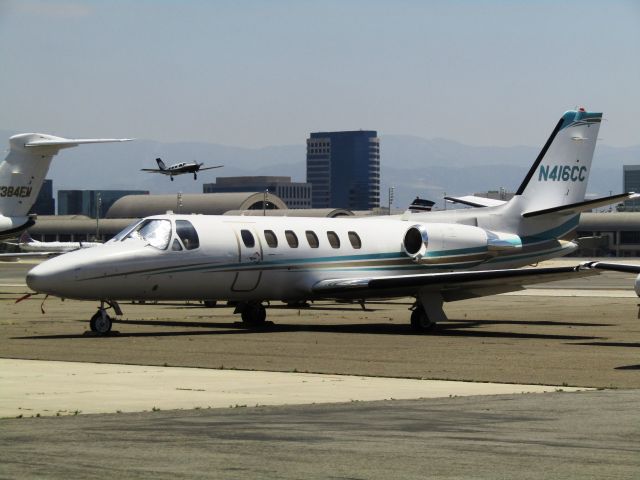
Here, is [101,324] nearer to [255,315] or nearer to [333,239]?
[255,315]

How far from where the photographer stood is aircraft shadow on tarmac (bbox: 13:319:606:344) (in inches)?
1162

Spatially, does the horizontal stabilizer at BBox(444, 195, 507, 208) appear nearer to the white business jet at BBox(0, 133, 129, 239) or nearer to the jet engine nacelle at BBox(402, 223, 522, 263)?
the jet engine nacelle at BBox(402, 223, 522, 263)

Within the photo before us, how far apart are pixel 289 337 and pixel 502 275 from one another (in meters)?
5.49

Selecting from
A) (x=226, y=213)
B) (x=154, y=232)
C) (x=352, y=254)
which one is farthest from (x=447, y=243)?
(x=226, y=213)

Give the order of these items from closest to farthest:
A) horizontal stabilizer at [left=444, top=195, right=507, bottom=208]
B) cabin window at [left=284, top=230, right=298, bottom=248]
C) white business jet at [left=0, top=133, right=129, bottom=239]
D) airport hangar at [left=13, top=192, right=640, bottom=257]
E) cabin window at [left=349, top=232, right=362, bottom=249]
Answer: cabin window at [left=284, top=230, right=298, bottom=248] < cabin window at [left=349, top=232, right=362, bottom=249] < horizontal stabilizer at [left=444, top=195, right=507, bottom=208] < white business jet at [left=0, top=133, right=129, bottom=239] < airport hangar at [left=13, top=192, right=640, bottom=257]

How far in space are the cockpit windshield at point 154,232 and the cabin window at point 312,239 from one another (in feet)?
14.4

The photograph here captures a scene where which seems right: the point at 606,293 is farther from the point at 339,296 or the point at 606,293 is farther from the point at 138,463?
the point at 138,463

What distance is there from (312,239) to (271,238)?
1.47 meters

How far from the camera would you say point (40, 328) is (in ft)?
105

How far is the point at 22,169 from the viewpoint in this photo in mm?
56750

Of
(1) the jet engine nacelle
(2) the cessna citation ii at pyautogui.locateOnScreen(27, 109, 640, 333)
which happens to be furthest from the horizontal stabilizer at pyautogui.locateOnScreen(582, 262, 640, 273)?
(1) the jet engine nacelle

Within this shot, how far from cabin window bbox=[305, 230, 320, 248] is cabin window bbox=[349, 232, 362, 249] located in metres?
1.13

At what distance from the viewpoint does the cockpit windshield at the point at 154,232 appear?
99.4ft

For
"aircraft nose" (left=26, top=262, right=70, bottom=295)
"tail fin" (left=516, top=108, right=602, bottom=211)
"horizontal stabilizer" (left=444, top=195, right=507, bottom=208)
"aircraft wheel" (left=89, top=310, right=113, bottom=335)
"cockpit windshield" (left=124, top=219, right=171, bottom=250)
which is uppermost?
"tail fin" (left=516, top=108, right=602, bottom=211)
